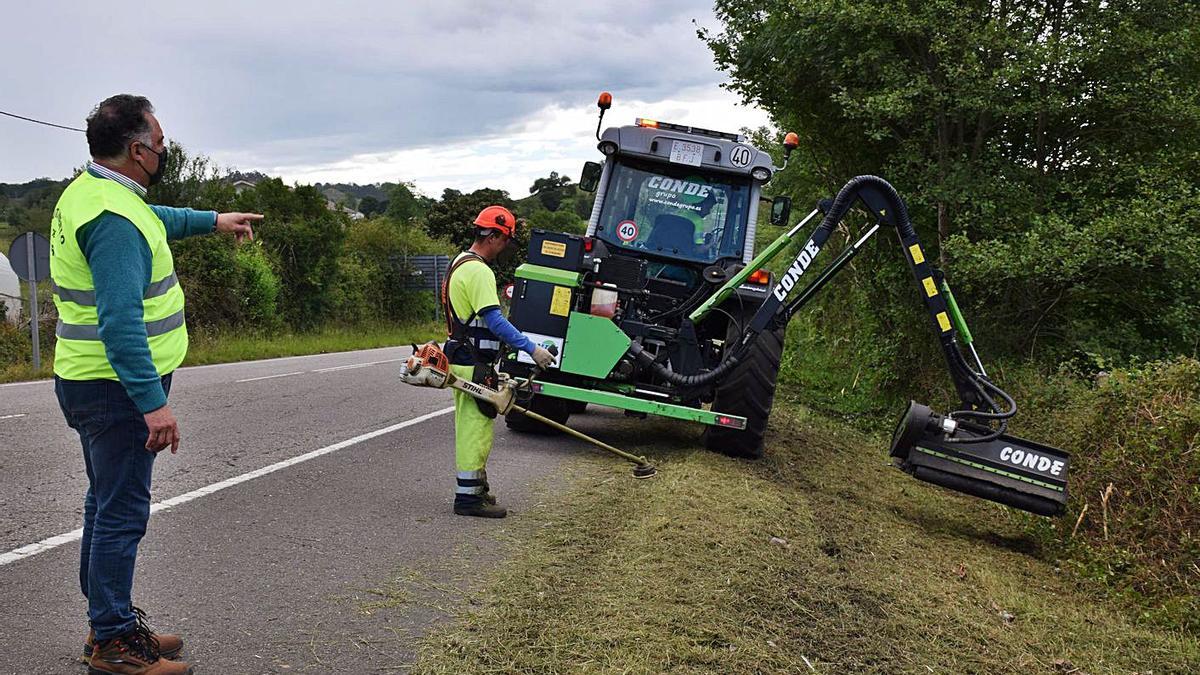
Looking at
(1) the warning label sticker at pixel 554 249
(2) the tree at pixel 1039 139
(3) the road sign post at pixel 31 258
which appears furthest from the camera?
(3) the road sign post at pixel 31 258

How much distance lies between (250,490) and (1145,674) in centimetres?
500

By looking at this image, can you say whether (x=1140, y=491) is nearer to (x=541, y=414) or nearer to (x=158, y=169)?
(x=541, y=414)

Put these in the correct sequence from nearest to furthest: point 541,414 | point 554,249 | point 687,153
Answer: point 554,249
point 541,414
point 687,153

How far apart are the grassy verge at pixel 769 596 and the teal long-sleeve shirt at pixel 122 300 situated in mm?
1403

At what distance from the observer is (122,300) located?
3.21 metres

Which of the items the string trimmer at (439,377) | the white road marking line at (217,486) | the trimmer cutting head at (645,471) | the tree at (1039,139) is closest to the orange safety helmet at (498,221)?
the string trimmer at (439,377)

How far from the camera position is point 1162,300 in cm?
1048

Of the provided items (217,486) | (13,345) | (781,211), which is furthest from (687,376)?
(13,345)

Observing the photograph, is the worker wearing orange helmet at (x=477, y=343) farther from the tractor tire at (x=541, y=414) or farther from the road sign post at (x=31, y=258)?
the road sign post at (x=31, y=258)

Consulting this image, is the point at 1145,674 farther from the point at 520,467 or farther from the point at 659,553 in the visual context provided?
the point at 520,467

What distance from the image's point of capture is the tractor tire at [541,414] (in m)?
9.06

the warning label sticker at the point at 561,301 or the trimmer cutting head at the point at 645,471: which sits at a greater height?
the warning label sticker at the point at 561,301

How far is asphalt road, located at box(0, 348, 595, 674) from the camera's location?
12.8 feet

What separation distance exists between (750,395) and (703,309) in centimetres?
80
